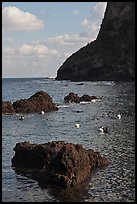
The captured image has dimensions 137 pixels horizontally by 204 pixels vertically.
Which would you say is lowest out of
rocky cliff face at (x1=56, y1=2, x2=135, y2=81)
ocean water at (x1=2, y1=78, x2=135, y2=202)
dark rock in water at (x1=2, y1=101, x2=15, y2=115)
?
ocean water at (x1=2, y1=78, x2=135, y2=202)

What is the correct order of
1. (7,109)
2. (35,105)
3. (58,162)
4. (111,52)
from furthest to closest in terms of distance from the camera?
(111,52) → (35,105) → (7,109) → (58,162)

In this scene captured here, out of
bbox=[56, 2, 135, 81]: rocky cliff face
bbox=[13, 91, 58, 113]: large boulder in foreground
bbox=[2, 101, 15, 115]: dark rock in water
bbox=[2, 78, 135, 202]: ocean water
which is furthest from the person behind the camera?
bbox=[56, 2, 135, 81]: rocky cliff face

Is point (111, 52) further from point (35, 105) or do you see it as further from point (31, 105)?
point (31, 105)

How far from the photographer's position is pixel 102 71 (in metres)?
174

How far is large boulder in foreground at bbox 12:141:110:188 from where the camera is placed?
89.8ft

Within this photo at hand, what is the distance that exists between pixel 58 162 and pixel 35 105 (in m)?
43.5

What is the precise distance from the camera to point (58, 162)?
1109 inches

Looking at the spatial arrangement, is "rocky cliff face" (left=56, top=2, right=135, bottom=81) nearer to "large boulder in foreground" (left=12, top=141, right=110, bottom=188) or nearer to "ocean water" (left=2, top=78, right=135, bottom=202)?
"ocean water" (left=2, top=78, right=135, bottom=202)

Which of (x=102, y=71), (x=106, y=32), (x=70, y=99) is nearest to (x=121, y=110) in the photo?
(x=70, y=99)

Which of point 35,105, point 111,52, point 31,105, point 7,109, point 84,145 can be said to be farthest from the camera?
point 111,52

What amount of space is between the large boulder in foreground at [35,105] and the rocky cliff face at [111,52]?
286 ft

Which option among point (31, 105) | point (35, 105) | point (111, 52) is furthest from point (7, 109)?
point (111, 52)

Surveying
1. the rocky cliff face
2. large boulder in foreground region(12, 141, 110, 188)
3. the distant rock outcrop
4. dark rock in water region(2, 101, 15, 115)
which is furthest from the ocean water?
the rocky cliff face

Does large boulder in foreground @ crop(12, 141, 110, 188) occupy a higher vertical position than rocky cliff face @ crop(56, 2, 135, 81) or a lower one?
lower
